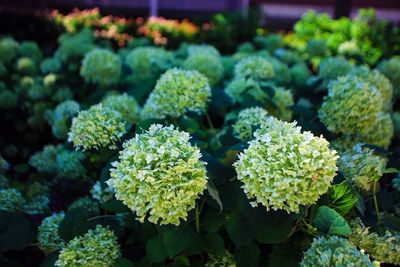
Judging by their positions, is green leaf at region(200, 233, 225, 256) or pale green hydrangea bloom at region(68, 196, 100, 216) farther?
pale green hydrangea bloom at region(68, 196, 100, 216)

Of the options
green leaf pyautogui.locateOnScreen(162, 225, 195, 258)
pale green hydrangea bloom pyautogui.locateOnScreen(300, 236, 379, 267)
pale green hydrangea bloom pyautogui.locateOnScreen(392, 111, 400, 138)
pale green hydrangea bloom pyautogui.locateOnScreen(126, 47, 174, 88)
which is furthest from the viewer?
pale green hydrangea bloom pyautogui.locateOnScreen(126, 47, 174, 88)

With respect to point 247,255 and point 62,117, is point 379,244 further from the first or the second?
point 62,117

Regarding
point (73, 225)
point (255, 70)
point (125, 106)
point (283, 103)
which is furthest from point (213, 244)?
point (255, 70)

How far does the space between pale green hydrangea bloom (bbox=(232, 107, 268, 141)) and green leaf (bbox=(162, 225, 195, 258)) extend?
561 millimetres

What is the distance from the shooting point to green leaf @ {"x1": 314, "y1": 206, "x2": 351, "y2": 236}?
1.28m

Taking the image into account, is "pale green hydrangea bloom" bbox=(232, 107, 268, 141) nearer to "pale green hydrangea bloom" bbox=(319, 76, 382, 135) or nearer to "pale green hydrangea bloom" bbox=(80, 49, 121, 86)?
"pale green hydrangea bloom" bbox=(319, 76, 382, 135)

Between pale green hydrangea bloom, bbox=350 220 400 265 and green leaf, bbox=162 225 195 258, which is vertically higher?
green leaf, bbox=162 225 195 258

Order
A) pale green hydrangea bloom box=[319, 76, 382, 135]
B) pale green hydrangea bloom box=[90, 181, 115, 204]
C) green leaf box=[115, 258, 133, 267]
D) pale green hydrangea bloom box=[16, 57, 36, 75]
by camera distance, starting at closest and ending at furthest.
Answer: green leaf box=[115, 258, 133, 267]
pale green hydrangea bloom box=[90, 181, 115, 204]
pale green hydrangea bloom box=[319, 76, 382, 135]
pale green hydrangea bloom box=[16, 57, 36, 75]

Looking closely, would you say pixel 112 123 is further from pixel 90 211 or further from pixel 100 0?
pixel 100 0

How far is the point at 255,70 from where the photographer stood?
7.90 feet

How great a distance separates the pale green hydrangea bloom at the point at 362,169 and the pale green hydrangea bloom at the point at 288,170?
32 centimetres

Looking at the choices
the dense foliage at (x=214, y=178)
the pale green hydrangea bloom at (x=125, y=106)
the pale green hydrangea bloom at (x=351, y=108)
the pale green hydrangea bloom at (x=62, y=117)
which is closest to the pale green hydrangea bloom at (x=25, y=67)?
the dense foliage at (x=214, y=178)

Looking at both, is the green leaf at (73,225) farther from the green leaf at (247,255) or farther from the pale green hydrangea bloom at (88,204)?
the green leaf at (247,255)

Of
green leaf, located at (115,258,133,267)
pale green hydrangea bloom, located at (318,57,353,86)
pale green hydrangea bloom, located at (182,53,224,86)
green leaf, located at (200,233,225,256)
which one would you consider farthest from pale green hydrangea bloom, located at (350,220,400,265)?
pale green hydrangea bloom, located at (182,53,224,86)
